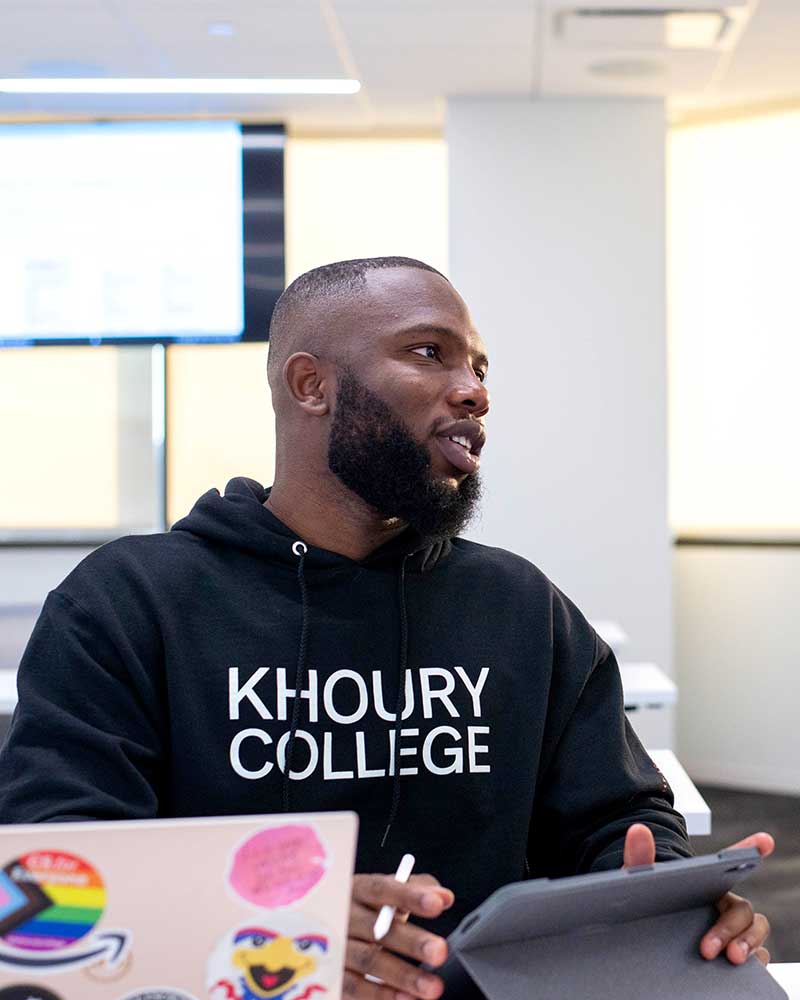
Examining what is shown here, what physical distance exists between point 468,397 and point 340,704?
1.16ft

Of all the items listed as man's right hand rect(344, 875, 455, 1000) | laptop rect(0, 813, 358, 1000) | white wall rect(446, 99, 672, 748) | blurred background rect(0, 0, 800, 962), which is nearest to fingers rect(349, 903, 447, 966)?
man's right hand rect(344, 875, 455, 1000)

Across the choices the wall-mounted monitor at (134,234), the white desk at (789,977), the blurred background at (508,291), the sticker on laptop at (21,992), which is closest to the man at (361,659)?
the white desk at (789,977)

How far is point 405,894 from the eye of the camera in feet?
3.08

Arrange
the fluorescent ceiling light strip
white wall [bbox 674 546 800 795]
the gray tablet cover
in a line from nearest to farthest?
the gray tablet cover < the fluorescent ceiling light strip < white wall [bbox 674 546 800 795]

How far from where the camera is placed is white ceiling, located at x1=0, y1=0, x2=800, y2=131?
3779mm

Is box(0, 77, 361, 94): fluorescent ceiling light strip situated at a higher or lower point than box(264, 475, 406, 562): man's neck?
higher

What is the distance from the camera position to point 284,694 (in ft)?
4.22

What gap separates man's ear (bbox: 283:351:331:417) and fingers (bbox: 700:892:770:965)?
27.5 inches

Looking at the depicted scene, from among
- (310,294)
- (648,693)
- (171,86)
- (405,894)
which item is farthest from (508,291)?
(405,894)

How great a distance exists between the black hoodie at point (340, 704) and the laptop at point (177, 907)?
444 millimetres

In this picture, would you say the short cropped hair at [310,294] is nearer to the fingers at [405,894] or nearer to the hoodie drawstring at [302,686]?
the hoodie drawstring at [302,686]

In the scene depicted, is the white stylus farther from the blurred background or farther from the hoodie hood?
the blurred background

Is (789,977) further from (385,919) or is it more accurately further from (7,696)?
(7,696)

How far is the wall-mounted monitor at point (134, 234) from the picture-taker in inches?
193
